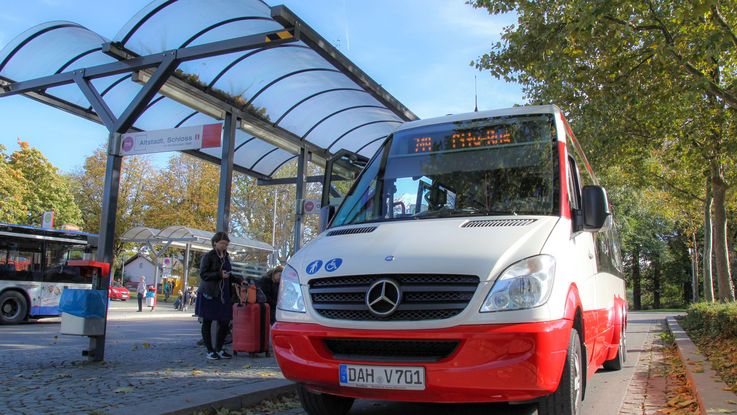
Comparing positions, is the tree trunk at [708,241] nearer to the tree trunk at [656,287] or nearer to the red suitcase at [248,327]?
the red suitcase at [248,327]

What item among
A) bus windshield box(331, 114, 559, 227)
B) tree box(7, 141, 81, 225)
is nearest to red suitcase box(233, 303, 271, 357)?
bus windshield box(331, 114, 559, 227)

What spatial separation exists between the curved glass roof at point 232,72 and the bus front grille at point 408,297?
5.50m

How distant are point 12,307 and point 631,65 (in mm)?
17298

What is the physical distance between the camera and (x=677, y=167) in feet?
62.6

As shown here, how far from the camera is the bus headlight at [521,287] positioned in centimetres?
353

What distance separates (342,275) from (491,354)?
1.09m

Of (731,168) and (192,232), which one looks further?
(192,232)

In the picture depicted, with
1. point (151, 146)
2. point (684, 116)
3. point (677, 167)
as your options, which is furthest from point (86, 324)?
point (677, 167)

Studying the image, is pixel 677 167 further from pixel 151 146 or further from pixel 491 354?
pixel 491 354

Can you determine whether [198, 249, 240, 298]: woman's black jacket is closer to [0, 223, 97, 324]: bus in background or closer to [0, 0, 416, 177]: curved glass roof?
[0, 0, 416, 177]: curved glass roof

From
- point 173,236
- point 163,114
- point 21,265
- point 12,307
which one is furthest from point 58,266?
point 173,236

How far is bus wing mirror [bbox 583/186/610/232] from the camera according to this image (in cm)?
439

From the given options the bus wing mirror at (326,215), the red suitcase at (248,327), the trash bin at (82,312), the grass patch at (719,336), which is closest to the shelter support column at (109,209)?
the trash bin at (82,312)

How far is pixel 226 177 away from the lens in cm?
1144
